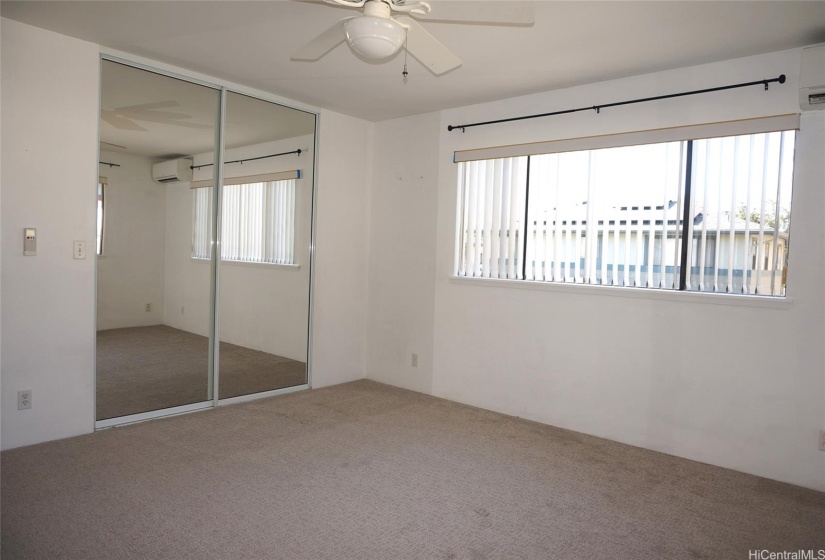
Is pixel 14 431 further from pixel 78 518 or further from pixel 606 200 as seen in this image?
pixel 606 200

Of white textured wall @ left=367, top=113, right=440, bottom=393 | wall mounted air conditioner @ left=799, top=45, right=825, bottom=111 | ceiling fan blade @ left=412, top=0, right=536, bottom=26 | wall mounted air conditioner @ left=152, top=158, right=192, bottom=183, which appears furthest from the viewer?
white textured wall @ left=367, top=113, right=440, bottom=393

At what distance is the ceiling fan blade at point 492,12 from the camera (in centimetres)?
194

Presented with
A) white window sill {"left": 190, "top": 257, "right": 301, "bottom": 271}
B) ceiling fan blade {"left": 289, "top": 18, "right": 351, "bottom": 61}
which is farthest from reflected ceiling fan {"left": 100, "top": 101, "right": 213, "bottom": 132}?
ceiling fan blade {"left": 289, "top": 18, "right": 351, "bottom": 61}

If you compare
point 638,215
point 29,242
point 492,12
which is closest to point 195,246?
point 29,242

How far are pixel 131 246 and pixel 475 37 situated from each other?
2678mm

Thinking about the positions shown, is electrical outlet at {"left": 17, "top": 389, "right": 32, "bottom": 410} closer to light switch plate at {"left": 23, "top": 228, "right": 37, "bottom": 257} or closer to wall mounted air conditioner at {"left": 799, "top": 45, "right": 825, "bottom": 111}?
light switch plate at {"left": 23, "top": 228, "right": 37, "bottom": 257}

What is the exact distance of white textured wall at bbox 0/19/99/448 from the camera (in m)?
3.03

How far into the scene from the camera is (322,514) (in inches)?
98.1

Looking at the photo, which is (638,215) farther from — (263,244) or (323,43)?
(263,244)

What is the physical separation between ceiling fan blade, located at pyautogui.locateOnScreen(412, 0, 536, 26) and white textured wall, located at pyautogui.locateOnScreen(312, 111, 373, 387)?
2844 millimetres

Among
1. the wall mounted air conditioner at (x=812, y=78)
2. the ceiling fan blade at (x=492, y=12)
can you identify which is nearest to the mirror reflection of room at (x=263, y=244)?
the ceiling fan blade at (x=492, y=12)

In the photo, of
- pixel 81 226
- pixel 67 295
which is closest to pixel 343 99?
pixel 81 226

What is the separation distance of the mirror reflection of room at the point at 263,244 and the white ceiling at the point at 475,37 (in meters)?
Result: 0.55

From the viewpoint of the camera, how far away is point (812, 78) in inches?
112
